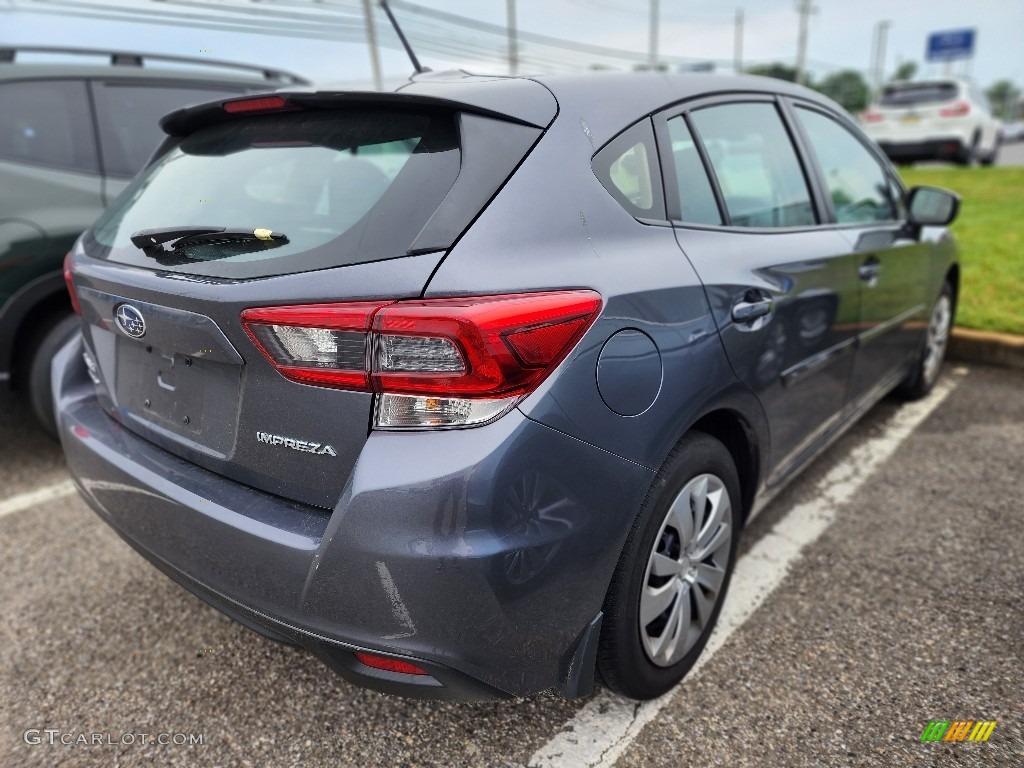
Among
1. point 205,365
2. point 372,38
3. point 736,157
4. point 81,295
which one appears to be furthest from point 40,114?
point 372,38

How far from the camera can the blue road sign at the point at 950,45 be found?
142ft

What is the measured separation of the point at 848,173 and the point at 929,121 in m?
13.3

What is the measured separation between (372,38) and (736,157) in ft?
68.9

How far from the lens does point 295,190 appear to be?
1881 millimetres

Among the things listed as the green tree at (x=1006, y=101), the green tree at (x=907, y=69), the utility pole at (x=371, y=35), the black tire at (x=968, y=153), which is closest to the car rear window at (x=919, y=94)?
the black tire at (x=968, y=153)

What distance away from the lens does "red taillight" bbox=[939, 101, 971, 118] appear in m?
14.1

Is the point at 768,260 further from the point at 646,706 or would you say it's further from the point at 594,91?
the point at 646,706

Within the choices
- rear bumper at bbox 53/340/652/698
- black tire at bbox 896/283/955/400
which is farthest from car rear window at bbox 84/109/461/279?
black tire at bbox 896/283/955/400

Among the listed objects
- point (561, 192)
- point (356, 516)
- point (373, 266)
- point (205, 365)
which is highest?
point (561, 192)

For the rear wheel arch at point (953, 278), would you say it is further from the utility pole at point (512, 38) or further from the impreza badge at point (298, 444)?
the utility pole at point (512, 38)

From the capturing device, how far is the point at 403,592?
1.44 meters

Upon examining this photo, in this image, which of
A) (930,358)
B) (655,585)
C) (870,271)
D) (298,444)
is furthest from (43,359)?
(930,358)

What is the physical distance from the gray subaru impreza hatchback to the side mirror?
5.05 ft

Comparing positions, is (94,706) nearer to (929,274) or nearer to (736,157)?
(736,157)
